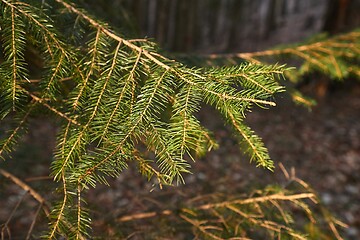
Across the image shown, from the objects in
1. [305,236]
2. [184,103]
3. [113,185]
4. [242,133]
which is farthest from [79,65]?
[113,185]

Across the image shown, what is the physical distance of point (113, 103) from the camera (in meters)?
0.93

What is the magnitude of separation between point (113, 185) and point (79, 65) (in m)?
3.24

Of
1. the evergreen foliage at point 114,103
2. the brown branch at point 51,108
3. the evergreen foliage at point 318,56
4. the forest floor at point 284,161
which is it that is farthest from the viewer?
the forest floor at point 284,161

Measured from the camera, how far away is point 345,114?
6.06 metres

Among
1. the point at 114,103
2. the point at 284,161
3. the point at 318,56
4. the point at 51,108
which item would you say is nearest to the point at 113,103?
the point at 114,103

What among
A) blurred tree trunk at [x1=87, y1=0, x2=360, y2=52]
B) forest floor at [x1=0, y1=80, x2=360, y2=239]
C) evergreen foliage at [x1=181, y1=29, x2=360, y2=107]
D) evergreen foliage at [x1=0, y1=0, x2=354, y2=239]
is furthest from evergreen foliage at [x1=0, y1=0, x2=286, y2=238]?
blurred tree trunk at [x1=87, y1=0, x2=360, y2=52]

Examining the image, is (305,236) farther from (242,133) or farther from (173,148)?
(173,148)

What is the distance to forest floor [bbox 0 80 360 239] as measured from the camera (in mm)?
3320

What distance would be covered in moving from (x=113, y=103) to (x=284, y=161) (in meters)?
4.16

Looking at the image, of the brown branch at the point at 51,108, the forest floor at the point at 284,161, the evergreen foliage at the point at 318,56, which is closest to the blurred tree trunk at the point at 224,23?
the forest floor at the point at 284,161

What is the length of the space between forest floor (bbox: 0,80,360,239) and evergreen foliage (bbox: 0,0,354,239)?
1.16 m

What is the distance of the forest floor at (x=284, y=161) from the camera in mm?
3320

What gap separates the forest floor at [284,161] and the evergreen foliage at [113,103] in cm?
116

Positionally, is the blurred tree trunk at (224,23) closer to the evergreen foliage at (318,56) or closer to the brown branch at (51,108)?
the evergreen foliage at (318,56)
